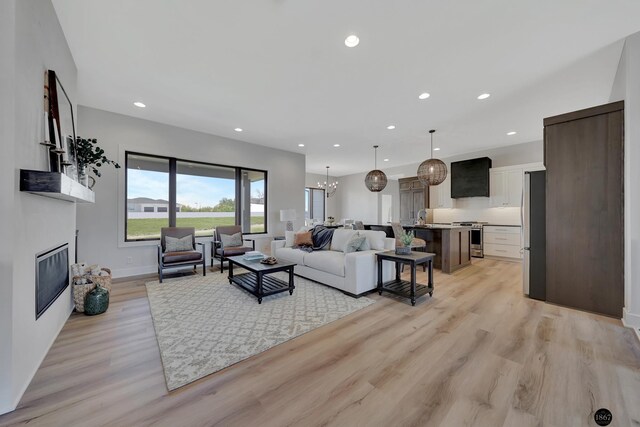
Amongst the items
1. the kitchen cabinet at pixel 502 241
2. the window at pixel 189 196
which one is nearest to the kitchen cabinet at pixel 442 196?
the kitchen cabinet at pixel 502 241

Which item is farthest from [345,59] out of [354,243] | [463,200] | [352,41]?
[463,200]

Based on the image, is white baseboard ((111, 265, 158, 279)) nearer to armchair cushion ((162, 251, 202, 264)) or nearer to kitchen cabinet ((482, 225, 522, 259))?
armchair cushion ((162, 251, 202, 264))

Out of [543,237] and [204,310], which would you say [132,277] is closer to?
[204,310]

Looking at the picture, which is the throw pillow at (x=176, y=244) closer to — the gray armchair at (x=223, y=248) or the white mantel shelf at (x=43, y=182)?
the gray armchair at (x=223, y=248)

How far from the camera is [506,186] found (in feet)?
20.5

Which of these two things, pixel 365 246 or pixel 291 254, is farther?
pixel 291 254

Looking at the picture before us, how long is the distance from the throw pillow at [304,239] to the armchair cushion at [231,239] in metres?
1.26

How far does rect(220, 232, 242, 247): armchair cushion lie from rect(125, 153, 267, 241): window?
0.76 metres

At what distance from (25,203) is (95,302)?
5.54 feet

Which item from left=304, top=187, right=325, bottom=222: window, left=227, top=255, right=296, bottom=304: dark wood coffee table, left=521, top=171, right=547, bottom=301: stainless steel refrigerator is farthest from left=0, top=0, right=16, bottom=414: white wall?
left=304, top=187, right=325, bottom=222: window

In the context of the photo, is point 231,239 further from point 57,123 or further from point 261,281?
point 57,123

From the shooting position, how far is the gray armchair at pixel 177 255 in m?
4.14

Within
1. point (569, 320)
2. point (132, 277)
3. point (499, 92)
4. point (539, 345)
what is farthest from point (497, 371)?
point (132, 277)

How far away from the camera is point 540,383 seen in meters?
1.74
